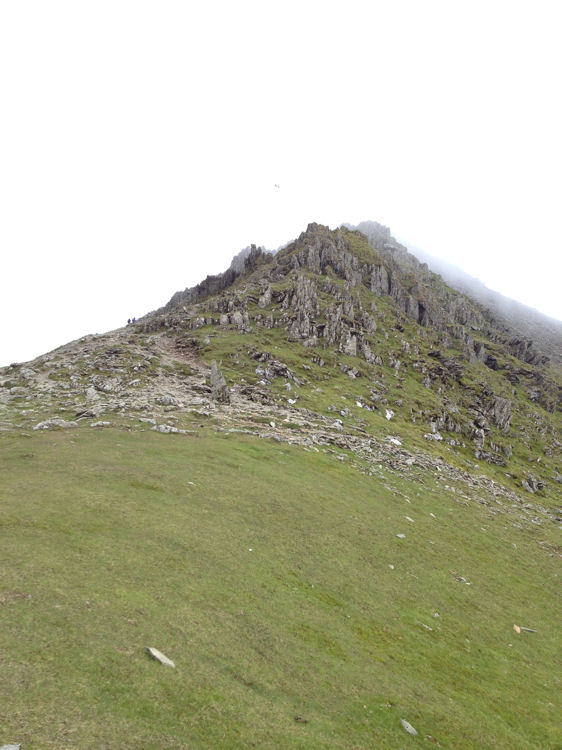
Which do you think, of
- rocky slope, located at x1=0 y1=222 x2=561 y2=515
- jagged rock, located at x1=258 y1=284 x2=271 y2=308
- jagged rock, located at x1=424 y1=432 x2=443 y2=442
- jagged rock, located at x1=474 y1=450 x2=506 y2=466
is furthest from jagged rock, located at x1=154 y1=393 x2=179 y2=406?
jagged rock, located at x1=258 y1=284 x2=271 y2=308

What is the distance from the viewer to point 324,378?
94.1 meters

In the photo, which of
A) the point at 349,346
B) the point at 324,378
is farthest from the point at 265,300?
the point at 324,378

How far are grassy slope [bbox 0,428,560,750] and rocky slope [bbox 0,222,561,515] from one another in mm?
15946

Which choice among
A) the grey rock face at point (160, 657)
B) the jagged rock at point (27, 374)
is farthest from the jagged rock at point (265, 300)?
the grey rock face at point (160, 657)

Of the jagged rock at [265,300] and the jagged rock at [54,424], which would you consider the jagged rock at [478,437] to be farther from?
the jagged rock at [54,424]

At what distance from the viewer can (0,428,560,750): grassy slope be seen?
37.0 ft

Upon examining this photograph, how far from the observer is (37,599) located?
13977 mm

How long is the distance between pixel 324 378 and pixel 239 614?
7828 centimetres

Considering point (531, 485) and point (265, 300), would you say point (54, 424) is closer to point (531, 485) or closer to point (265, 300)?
point (531, 485)

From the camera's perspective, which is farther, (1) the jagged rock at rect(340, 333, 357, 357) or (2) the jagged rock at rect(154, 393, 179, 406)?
(1) the jagged rock at rect(340, 333, 357, 357)

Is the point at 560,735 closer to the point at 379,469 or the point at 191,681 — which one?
the point at 191,681

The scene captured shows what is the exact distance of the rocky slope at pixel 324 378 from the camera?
5581 cm

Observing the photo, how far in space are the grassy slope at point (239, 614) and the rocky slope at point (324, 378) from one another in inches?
628

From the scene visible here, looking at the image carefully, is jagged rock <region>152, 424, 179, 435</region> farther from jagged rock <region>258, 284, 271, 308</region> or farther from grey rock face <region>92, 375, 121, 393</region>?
jagged rock <region>258, 284, 271, 308</region>
